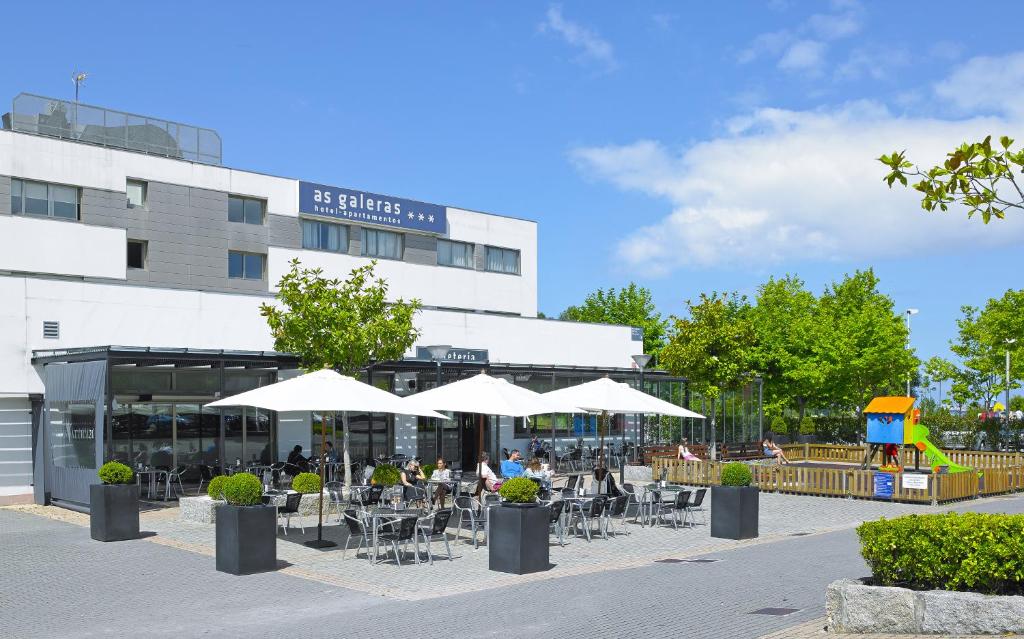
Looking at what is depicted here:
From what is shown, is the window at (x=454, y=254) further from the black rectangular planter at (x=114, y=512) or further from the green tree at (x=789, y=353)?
the black rectangular planter at (x=114, y=512)

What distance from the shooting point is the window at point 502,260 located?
42109 mm

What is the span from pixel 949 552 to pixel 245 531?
8597 millimetres

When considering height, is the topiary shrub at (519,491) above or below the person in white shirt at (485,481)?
above

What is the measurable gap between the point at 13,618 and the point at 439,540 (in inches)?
279

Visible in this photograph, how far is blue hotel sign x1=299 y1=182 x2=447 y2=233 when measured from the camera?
→ 3575 centimetres

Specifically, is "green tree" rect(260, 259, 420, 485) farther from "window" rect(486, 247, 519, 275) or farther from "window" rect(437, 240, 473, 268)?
"window" rect(486, 247, 519, 275)

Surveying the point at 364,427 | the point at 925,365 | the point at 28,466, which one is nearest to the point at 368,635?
the point at 28,466

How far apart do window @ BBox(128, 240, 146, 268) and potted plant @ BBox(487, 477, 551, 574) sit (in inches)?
852

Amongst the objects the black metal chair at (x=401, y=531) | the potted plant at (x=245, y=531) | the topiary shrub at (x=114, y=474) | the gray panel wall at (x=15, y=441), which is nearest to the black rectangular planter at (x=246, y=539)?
the potted plant at (x=245, y=531)

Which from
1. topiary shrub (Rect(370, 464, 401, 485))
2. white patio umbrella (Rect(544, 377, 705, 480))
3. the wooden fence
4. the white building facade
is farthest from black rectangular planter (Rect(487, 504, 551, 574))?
the wooden fence

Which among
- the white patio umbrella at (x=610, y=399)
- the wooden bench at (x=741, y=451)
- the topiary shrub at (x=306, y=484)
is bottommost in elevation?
the wooden bench at (x=741, y=451)

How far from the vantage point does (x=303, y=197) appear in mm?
35438

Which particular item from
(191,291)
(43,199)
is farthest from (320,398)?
(43,199)

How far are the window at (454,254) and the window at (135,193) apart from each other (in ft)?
40.5
